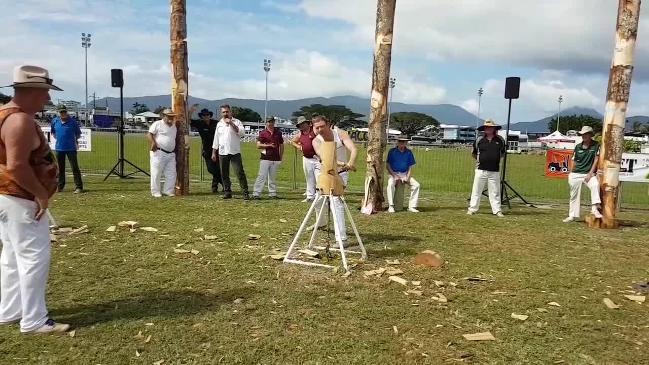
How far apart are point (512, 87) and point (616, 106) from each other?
3.13 m

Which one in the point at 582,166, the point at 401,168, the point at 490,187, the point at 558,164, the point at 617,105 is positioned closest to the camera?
the point at 617,105

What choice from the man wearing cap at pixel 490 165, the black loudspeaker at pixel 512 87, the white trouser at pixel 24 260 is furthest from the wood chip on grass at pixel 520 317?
the black loudspeaker at pixel 512 87

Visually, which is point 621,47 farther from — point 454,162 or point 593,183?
point 454,162

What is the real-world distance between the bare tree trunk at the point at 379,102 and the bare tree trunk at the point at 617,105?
4010mm

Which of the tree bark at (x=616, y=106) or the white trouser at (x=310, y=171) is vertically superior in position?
the tree bark at (x=616, y=106)

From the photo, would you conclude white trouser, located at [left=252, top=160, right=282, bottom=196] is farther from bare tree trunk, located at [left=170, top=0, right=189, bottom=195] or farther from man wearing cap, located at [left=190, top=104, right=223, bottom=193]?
bare tree trunk, located at [left=170, top=0, right=189, bottom=195]

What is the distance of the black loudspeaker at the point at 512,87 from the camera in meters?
12.3

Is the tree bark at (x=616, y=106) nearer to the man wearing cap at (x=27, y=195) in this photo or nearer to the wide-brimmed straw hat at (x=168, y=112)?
the wide-brimmed straw hat at (x=168, y=112)

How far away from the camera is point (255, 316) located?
477 cm

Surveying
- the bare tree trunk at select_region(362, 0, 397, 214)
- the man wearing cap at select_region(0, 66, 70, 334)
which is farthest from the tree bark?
the man wearing cap at select_region(0, 66, 70, 334)

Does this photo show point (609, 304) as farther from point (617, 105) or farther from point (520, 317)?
point (617, 105)

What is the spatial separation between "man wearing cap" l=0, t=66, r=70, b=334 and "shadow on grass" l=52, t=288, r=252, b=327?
35 cm

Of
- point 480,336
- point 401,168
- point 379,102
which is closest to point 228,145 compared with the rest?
point 379,102

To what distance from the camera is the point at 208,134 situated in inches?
513
